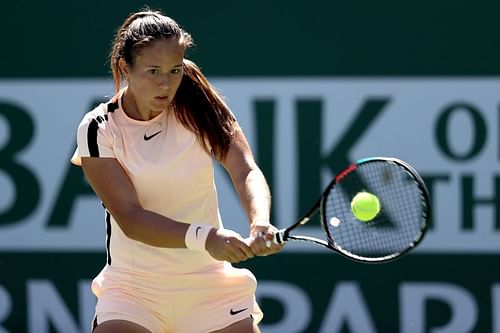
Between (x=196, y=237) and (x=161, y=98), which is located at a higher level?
(x=161, y=98)

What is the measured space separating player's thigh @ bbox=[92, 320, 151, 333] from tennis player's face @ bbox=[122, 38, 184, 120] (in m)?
0.61

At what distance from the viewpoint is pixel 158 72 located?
3268 mm

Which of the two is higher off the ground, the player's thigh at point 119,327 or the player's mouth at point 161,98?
the player's mouth at point 161,98

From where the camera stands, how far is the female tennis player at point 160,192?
10.7 feet

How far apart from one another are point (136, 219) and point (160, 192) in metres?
0.14

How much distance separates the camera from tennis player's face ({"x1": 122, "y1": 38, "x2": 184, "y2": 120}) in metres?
3.26

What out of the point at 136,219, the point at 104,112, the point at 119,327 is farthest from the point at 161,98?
the point at 119,327

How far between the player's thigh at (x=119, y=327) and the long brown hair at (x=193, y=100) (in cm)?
55

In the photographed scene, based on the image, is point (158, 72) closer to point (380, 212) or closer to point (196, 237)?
point (196, 237)

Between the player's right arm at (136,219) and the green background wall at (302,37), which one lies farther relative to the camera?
the green background wall at (302,37)

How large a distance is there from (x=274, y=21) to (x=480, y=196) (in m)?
1.25

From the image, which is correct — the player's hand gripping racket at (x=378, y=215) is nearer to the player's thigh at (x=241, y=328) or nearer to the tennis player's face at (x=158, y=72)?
the player's thigh at (x=241, y=328)

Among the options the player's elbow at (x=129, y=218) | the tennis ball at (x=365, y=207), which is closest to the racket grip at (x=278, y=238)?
the tennis ball at (x=365, y=207)

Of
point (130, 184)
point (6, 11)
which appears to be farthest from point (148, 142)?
point (6, 11)
